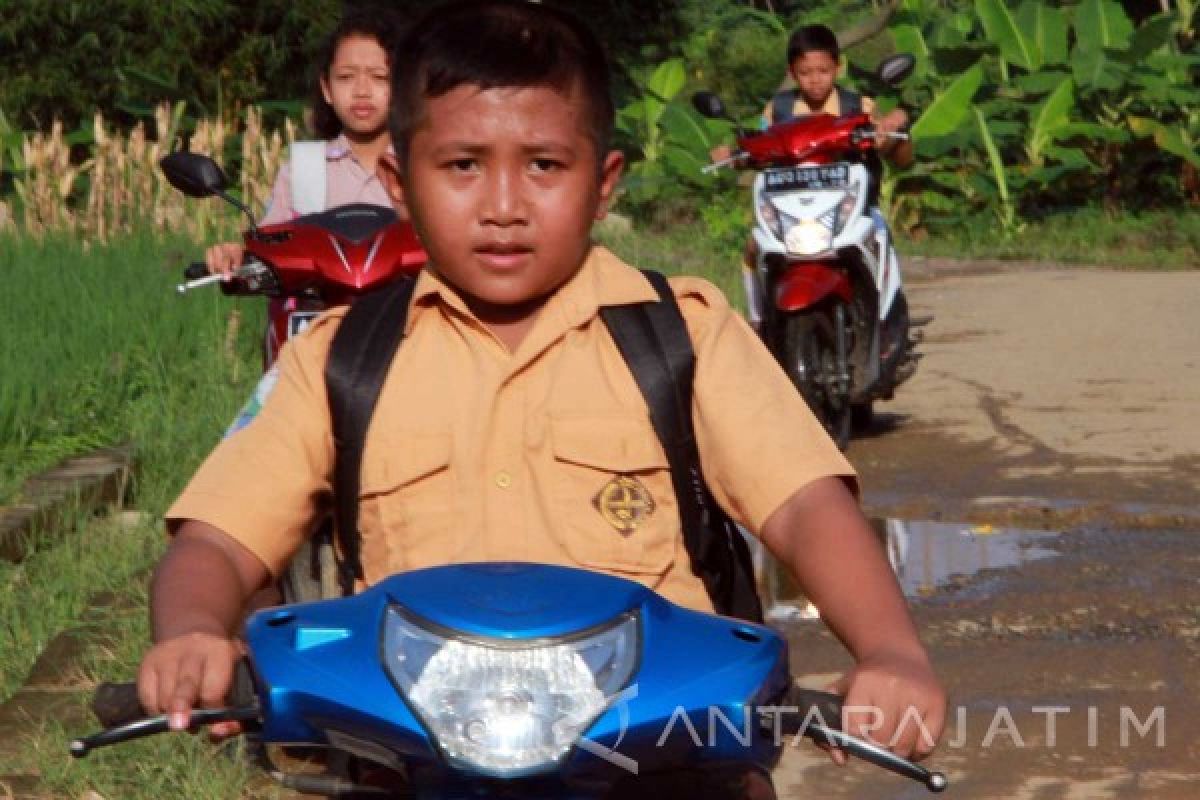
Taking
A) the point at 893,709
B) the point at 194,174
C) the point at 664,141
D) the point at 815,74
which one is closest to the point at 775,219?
the point at 815,74

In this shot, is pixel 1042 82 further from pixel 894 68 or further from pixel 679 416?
pixel 679 416

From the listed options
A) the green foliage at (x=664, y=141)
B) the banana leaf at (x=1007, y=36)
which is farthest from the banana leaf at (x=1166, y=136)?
the green foliage at (x=664, y=141)

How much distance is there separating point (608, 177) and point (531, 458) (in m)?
0.44

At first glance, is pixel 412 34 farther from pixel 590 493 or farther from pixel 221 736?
pixel 221 736

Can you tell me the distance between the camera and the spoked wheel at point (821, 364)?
8984 millimetres

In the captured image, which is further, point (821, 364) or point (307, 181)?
point (821, 364)

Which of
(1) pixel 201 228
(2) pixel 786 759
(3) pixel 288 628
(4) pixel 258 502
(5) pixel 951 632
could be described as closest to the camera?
(3) pixel 288 628

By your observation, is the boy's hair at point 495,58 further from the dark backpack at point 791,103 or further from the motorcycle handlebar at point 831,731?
the dark backpack at point 791,103

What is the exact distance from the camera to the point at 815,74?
33.7 feet

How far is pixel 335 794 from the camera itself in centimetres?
236

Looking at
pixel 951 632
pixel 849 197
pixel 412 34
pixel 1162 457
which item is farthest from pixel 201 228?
pixel 412 34

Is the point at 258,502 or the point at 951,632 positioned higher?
the point at 258,502

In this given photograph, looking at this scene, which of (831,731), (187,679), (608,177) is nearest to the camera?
(831,731)

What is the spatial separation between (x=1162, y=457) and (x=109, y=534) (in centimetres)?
399
